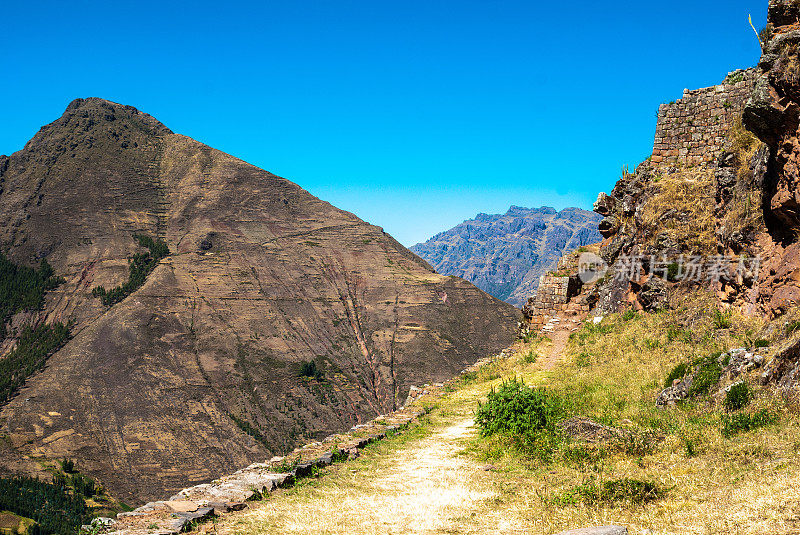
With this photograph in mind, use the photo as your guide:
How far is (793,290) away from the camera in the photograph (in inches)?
424

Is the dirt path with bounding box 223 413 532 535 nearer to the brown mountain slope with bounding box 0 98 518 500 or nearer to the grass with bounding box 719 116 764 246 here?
the grass with bounding box 719 116 764 246

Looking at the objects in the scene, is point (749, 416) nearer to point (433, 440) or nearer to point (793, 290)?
point (793, 290)

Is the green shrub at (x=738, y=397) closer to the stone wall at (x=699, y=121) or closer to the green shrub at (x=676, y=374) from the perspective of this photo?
the green shrub at (x=676, y=374)

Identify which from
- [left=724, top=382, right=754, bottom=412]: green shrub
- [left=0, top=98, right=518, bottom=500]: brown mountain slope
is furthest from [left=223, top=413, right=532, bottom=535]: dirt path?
[left=0, top=98, right=518, bottom=500]: brown mountain slope

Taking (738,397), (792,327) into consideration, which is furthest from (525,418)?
(792,327)

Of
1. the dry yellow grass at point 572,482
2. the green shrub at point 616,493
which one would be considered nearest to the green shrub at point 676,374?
the dry yellow grass at point 572,482

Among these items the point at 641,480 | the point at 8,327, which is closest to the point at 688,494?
the point at 641,480

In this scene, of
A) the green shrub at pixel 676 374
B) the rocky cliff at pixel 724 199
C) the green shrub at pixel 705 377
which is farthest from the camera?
the rocky cliff at pixel 724 199

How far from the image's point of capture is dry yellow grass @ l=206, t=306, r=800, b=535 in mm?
5757

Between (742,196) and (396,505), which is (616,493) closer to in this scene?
(396,505)

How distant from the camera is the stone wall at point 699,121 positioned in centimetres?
2000

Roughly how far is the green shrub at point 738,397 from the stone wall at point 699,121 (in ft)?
46.2

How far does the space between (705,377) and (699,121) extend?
14.6 meters

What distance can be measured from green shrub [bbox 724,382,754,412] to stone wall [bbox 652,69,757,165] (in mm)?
14069
